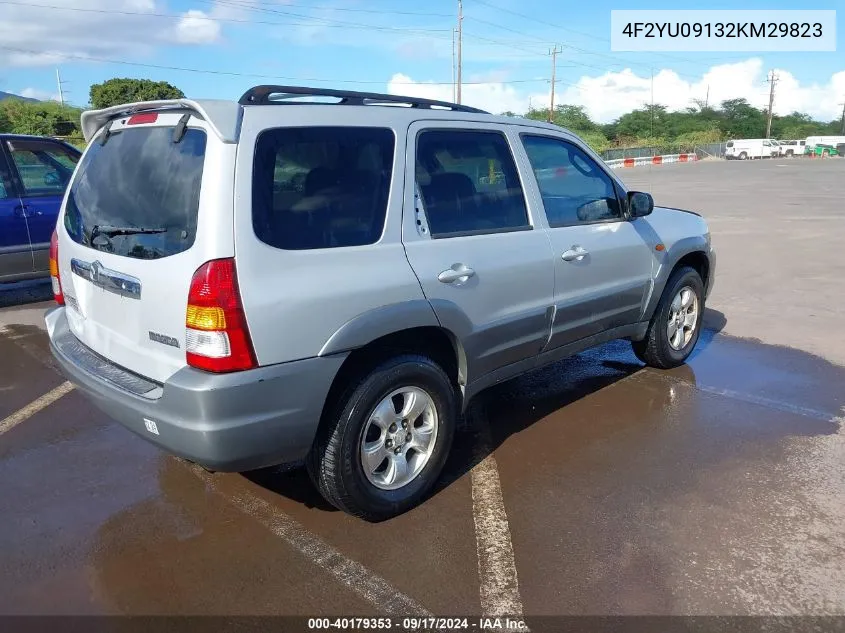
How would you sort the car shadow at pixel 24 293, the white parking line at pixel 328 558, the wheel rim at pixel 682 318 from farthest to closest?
the car shadow at pixel 24 293, the wheel rim at pixel 682 318, the white parking line at pixel 328 558

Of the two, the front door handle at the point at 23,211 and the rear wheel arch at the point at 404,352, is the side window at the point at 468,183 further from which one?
the front door handle at the point at 23,211

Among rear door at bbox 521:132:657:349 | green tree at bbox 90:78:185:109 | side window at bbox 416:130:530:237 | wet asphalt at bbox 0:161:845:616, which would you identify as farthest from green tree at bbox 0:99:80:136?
side window at bbox 416:130:530:237

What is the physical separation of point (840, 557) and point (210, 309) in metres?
2.88

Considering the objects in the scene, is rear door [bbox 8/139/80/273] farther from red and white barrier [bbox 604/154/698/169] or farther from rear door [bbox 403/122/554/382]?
red and white barrier [bbox 604/154/698/169]

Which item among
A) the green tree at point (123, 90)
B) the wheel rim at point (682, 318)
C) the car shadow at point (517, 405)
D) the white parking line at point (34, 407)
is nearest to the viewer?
the car shadow at point (517, 405)

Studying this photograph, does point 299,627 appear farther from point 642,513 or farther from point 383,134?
point 383,134

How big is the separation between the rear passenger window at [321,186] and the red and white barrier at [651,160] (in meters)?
44.3

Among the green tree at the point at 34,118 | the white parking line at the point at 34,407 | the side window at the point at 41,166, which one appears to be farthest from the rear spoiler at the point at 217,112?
the green tree at the point at 34,118

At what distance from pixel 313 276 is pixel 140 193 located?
920mm

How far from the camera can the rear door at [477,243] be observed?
3256 mm

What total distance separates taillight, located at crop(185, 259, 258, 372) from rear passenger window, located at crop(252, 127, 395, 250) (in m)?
0.23

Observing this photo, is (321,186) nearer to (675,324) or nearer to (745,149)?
(675,324)

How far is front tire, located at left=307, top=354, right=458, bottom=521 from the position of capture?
299cm

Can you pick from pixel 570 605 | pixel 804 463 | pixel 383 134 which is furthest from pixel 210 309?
pixel 804 463
